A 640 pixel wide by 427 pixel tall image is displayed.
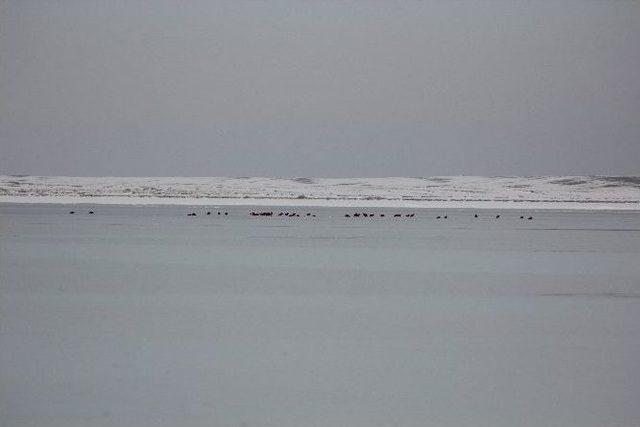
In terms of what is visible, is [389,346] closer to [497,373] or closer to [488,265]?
[497,373]

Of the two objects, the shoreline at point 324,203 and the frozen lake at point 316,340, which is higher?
the frozen lake at point 316,340

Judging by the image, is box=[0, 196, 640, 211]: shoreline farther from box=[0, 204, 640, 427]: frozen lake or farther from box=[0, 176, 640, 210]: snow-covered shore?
box=[0, 204, 640, 427]: frozen lake

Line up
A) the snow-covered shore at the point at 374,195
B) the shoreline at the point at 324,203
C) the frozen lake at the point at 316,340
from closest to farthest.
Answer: the frozen lake at the point at 316,340, the shoreline at the point at 324,203, the snow-covered shore at the point at 374,195

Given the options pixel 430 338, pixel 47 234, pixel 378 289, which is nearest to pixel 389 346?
pixel 430 338

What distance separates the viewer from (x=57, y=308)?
8.14 metres

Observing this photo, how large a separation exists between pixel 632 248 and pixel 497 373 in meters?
11.6

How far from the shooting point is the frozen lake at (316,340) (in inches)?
193

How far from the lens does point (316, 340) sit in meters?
6.68

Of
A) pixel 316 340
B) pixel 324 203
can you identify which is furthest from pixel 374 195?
pixel 316 340

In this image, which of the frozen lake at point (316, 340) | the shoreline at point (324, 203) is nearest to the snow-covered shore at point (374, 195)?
the shoreline at point (324, 203)

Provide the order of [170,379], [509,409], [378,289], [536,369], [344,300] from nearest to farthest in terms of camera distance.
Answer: [509,409] → [170,379] → [536,369] → [344,300] → [378,289]

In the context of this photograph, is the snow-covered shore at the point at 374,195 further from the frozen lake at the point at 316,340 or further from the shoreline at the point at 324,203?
the frozen lake at the point at 316,340

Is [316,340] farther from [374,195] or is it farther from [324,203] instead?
[374,195]

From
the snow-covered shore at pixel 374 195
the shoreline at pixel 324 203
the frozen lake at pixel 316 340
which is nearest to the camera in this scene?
the frozen lake at pixel 316 340
